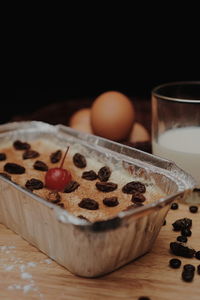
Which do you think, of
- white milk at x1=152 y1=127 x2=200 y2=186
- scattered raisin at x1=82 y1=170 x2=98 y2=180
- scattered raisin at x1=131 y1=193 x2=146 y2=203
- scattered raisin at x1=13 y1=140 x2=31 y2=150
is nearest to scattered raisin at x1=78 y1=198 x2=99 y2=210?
scattered raisin at x1=131 y1=193 x2=146 y2=203

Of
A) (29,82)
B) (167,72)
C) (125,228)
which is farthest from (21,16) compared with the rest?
(125,228)

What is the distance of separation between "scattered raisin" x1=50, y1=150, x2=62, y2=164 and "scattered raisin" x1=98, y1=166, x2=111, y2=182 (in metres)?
0.25

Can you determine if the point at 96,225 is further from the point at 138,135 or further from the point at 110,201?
the point at 138,135

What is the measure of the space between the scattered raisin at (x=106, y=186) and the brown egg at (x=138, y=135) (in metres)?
0.76

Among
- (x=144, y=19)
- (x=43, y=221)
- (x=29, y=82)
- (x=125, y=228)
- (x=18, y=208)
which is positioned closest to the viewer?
(x=125, y=228)

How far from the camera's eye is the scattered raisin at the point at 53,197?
1.74m

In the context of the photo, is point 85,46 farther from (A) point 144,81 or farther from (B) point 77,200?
(B) point 77,200

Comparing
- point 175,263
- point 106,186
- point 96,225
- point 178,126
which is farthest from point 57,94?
point 96,225

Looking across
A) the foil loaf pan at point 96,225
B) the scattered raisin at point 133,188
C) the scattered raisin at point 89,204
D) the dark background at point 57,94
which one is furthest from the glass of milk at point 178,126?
the dark background at point 57,94

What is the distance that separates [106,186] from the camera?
72.1 inches

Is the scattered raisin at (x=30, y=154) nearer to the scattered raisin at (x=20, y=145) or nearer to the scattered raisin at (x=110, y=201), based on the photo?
the scattered raisin at (x=20, y=145)

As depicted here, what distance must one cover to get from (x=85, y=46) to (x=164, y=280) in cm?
259

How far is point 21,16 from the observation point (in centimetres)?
381

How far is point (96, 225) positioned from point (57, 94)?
297cm
